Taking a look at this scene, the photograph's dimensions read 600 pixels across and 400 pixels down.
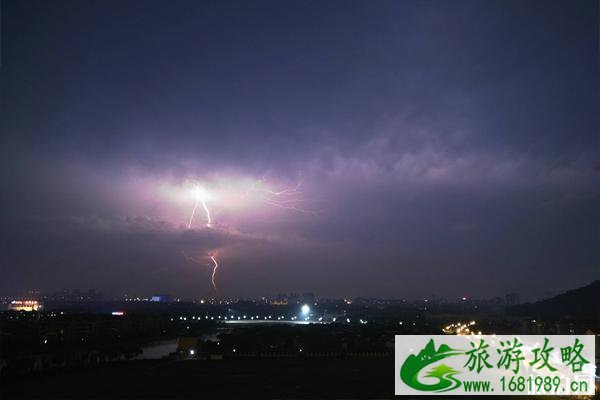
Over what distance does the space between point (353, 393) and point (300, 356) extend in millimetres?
15347

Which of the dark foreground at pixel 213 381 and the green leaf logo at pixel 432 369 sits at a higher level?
the green leaf logo at pixel 432 369

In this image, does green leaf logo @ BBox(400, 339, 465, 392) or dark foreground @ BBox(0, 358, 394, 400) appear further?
dark foreground @ BBox(0, 358, 394, 400)

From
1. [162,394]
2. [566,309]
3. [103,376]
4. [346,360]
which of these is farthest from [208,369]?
[566,309]

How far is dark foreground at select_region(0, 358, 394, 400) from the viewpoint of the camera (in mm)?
19453

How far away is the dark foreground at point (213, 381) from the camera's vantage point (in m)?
19.5

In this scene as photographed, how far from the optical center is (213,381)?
899 inches

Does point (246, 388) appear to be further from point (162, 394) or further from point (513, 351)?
point (513, 351)

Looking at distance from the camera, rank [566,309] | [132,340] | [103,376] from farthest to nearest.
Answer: [566,309] < [132,340] < [103,376]

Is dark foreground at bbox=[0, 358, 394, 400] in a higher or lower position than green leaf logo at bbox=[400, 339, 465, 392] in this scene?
lower

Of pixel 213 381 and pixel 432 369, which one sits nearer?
pixel 432 369

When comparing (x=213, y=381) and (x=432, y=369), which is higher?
(x=432, y=369)

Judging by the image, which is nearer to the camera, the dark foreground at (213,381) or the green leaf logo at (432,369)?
the green leaf logo at (432,369)

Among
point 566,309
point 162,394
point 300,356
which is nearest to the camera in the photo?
point 162,394

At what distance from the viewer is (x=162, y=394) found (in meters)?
19.6
